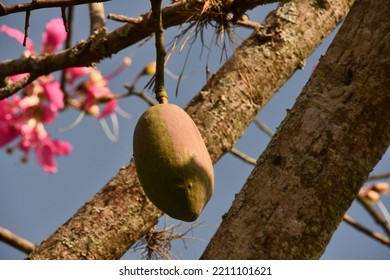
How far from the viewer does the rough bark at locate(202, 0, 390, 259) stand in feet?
2.98

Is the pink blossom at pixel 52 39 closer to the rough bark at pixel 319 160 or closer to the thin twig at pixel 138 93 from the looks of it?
the thin twig at pixel 138 93

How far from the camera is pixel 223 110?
1586mm

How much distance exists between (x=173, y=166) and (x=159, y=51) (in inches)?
9.9

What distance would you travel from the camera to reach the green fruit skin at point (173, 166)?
0.99 metres

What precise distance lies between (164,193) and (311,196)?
0.68ft

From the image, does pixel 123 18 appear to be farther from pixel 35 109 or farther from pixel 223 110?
pixel 35 109

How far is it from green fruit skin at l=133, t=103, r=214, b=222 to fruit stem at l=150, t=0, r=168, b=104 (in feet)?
0.43

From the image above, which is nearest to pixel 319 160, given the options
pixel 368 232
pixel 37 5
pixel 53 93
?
pixel 37 5

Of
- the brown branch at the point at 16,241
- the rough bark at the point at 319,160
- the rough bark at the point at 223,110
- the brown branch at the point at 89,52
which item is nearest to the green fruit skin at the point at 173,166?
the rough bark at the point at 319,160

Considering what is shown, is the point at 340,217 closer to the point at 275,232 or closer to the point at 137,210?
the point at 275,232

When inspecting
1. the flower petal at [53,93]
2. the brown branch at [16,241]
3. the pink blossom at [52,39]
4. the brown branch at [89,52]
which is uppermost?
the brown branch at [89,52]

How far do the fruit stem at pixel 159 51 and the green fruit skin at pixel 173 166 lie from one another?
132 millimetres

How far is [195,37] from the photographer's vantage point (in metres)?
1.57

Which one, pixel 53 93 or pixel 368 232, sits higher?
pixel 53 93
